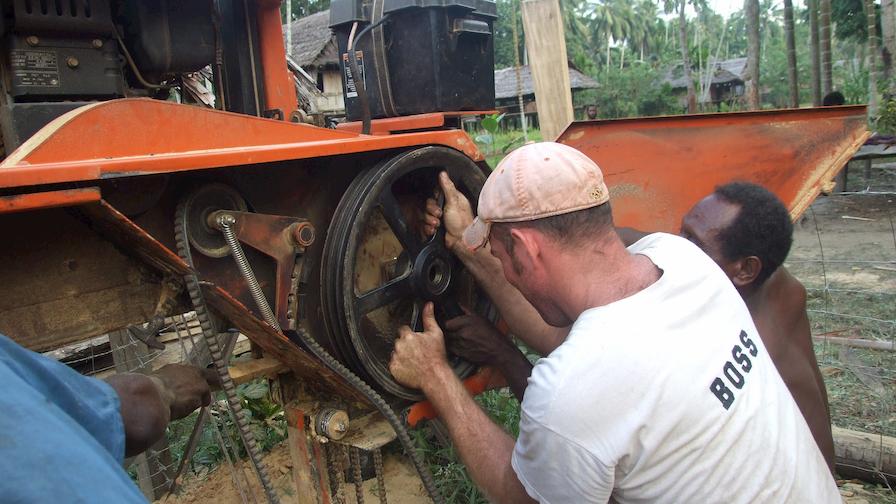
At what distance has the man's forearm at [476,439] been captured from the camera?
1.64 m

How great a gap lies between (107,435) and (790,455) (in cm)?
138

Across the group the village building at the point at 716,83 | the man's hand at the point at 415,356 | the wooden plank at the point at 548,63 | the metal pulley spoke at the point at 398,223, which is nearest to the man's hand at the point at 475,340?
the man's hand at the point at 415,356

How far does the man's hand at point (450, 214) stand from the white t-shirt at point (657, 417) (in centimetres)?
70

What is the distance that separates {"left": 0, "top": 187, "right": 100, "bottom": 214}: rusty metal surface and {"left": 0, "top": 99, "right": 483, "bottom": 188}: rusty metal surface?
21 millimetres

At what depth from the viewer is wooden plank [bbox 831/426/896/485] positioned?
3.02 m

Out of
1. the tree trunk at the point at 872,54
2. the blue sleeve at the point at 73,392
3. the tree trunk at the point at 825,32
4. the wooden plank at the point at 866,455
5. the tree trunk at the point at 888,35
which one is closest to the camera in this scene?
the blue sleeve at the point at 73,392

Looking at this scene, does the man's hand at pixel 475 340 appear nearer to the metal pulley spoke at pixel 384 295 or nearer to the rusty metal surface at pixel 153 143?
the metal pulley spoke at pixel 384 295

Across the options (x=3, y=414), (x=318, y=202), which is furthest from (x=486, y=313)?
(x=3, y=414)

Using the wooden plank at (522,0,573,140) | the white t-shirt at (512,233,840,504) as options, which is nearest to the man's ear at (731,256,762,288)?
the white t-shirt at (512,233,840,504)

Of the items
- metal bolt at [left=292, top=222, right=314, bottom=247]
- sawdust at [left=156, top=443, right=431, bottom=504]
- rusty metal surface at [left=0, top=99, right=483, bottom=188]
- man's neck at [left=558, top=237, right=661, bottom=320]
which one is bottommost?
sawdust at [left=156, top=443, right=431, bottom=504]

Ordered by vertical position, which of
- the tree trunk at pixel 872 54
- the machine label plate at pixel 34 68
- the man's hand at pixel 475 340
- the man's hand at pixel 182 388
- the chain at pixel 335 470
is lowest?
the chain at pixel 335 470

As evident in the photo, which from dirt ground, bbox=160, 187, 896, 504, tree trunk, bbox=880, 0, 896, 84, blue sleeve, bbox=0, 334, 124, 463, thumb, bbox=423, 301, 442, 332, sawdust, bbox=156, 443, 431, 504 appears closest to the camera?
blue sleeve, bbox=0, 334, 124, 463

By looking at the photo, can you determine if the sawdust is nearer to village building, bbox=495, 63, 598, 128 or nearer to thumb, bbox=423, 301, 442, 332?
thumb, bbox=423, 301, 442, 332

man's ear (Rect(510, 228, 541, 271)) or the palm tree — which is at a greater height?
the palm tree
